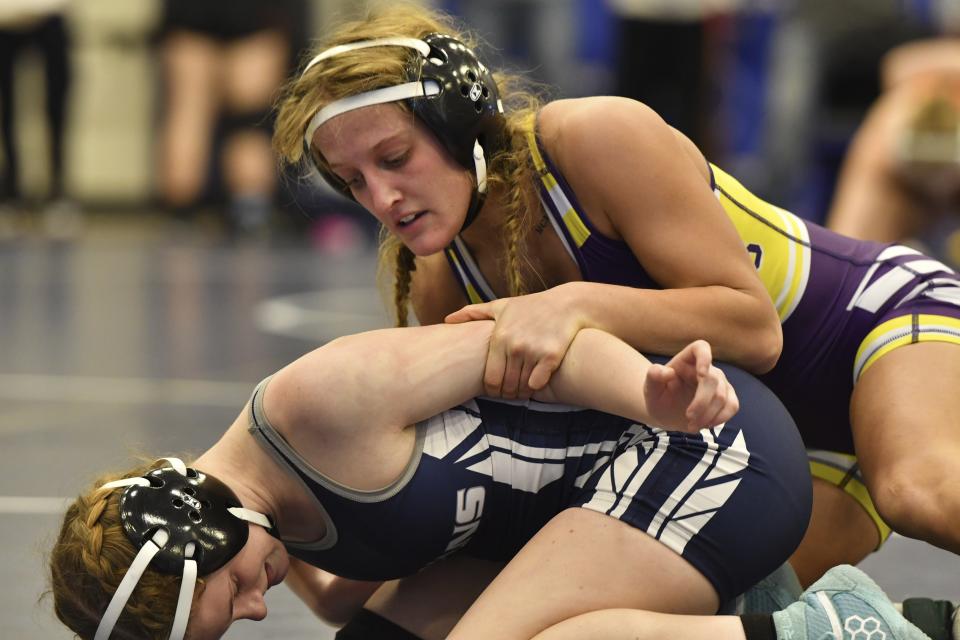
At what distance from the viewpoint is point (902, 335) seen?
8.63ft

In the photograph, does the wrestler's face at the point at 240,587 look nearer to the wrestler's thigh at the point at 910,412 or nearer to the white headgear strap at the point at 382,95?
the white headgear strap at the point at 382,95

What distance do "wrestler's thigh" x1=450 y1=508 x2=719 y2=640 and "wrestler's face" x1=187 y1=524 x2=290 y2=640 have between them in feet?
1.04

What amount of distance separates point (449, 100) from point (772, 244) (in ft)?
2.29

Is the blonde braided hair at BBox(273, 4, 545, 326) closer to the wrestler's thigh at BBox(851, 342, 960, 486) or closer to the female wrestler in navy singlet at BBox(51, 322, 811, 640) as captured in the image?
the female wrestler in navy singlet at BBox(51, 322, 811, 640)

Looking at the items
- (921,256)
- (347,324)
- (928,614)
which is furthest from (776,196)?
(928,614)

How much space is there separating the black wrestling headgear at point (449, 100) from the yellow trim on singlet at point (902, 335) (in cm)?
75

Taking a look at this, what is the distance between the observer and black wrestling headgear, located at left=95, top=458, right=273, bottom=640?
2.08m

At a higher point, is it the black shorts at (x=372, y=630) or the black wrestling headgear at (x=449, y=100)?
the black wrestling headgear at (x=449, y=100)

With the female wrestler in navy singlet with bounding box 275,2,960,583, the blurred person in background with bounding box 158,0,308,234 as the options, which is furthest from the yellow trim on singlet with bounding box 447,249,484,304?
the blurred person in background with bounding box 158,0,308,234

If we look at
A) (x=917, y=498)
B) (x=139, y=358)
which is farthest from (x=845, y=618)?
(x=139, y=358)

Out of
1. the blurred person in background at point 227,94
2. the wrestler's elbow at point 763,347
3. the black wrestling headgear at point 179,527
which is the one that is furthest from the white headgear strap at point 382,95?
the blurred person in background at point 227,94

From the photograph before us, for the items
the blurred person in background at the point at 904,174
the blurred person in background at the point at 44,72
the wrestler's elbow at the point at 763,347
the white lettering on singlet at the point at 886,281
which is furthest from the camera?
the blurred person in background at the point at 44,72

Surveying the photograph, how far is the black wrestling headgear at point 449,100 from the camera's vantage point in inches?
94.5

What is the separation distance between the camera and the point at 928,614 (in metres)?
2.18
